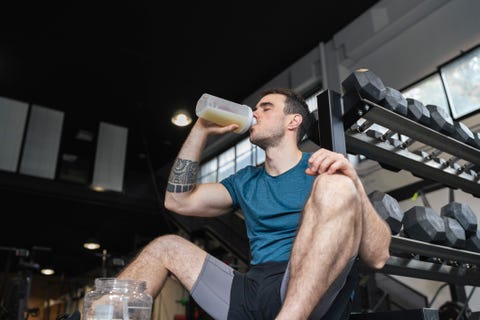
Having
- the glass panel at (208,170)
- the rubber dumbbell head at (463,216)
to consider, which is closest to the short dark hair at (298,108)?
the rubber dumbbell head at (463,216)

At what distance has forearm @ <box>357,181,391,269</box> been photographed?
1.01m

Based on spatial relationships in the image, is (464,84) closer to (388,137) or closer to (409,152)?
(409,152)

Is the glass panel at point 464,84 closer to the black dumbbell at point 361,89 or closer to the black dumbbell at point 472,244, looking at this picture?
Answer: the black dumbbell at point 472,244

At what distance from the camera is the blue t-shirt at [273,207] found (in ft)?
4.04

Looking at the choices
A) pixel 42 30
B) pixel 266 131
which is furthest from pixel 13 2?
pixel 266 131

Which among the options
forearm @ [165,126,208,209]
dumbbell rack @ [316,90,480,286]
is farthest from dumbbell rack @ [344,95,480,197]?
forearm @ [165,126,208,209]

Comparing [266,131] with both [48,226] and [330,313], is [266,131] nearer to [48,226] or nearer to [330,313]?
[330,313]

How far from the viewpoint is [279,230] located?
1.25 meters

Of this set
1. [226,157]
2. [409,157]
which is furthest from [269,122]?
[226,157]

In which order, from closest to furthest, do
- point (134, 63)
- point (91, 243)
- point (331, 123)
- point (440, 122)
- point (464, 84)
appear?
1. point (331, 123)
2. point (440, 122)
3. point (464, 84)
4. point (134, 63)
5. point (91, 243)

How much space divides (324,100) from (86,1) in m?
3.27

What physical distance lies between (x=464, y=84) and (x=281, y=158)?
2.48 meters

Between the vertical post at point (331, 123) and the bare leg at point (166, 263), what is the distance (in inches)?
20.0

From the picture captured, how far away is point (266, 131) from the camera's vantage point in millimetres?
1487
